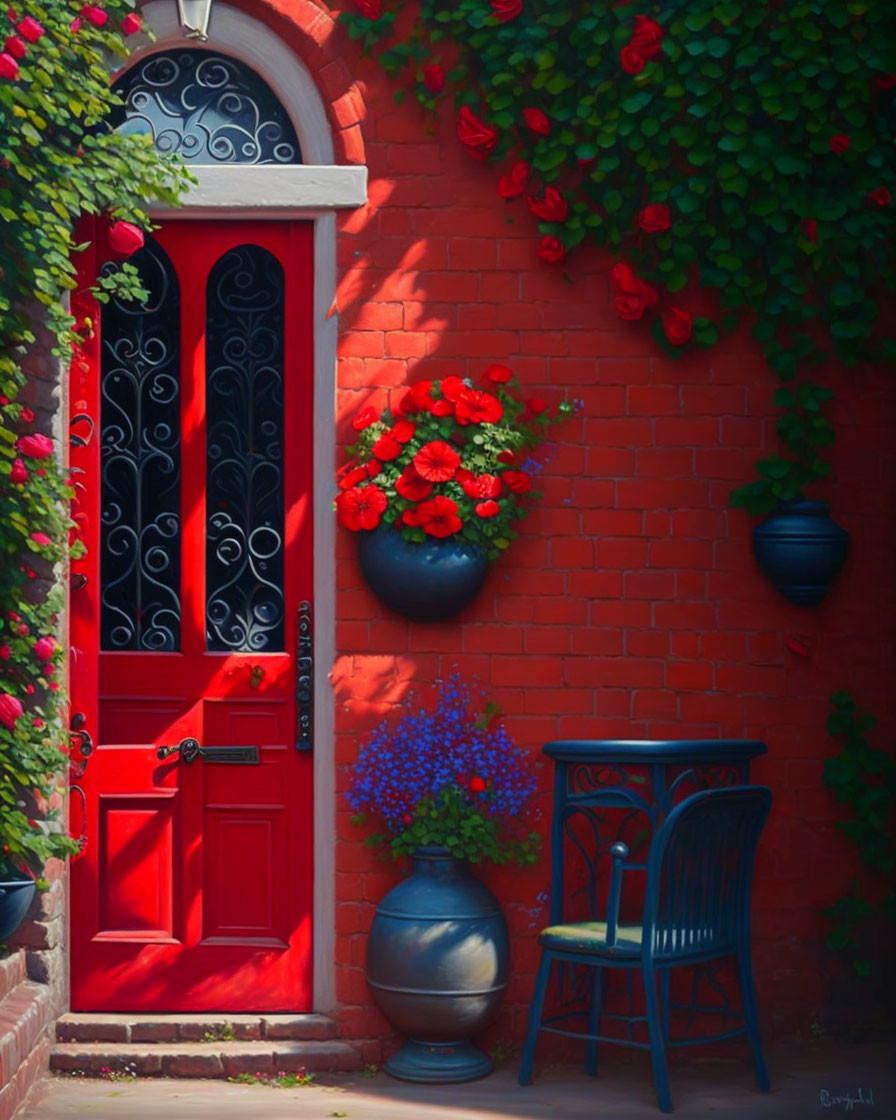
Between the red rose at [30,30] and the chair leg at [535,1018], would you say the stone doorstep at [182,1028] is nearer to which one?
the chair leg at [535,1018]

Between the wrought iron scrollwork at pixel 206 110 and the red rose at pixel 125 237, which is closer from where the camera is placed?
the red rose at pixel 125 237

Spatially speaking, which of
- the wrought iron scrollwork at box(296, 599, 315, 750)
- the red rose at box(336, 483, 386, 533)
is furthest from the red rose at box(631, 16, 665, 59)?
the wrought iron scrollwork at box(296, 599, 315, 750)

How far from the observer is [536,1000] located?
16.6 feet

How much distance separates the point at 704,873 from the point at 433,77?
8.70 ft

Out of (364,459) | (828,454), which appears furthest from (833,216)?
(364,459)

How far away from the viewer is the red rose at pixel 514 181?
5391 millimetres

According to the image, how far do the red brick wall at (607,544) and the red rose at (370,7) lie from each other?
0.37ft

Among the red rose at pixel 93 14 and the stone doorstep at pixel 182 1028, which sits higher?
the red rose at pixel 93 14

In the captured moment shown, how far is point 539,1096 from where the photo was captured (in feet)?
16.4

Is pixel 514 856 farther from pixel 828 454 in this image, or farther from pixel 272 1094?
pixel 828 454

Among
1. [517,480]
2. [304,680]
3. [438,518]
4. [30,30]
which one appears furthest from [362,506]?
[30,30]

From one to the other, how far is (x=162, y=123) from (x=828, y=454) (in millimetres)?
2456

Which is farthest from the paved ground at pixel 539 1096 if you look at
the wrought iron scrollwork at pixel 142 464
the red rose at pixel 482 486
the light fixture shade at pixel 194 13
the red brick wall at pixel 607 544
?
the light fixture shade at pixel 194 13

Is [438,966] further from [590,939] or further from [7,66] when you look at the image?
[7,66]
